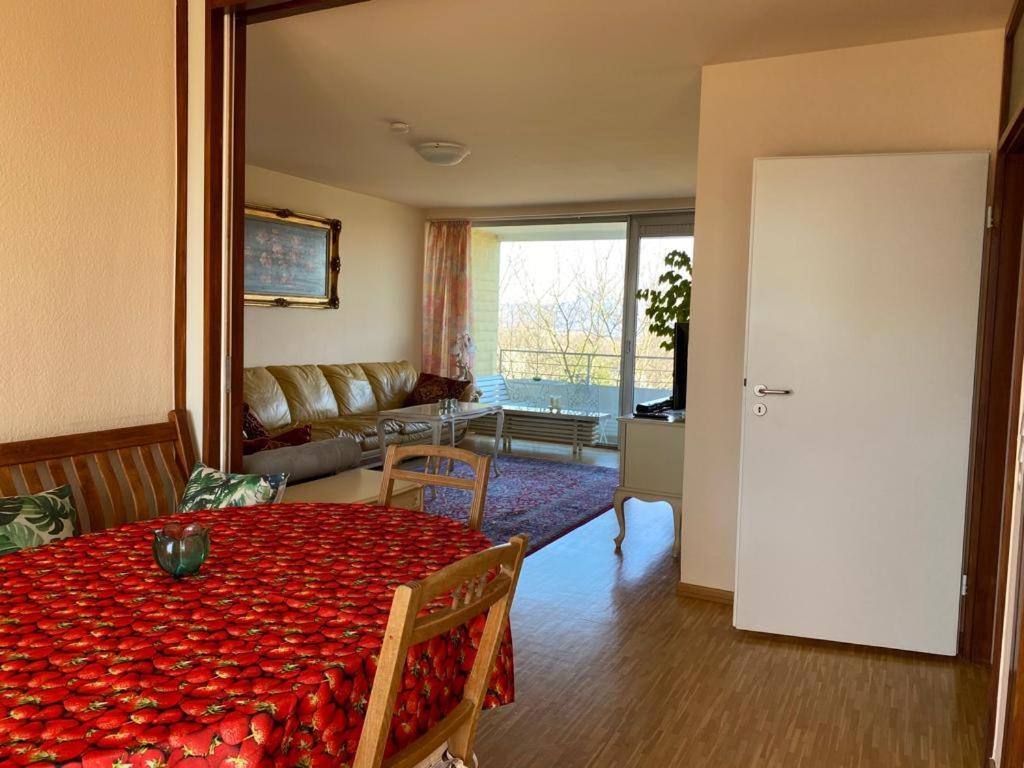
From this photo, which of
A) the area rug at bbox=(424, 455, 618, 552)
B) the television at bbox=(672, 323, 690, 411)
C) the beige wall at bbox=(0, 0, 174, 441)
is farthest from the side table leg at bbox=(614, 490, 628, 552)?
the beige wall at bbox=(0, 0, 174, 441)

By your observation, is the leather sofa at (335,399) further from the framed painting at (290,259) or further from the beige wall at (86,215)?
the beige wall at (86,215)

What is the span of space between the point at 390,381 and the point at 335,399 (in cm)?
82

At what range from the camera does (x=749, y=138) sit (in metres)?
3.43

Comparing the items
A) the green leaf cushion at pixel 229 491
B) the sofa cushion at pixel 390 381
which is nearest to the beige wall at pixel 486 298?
the sofa cushion at pixel 390 381

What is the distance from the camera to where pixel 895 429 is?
306cm

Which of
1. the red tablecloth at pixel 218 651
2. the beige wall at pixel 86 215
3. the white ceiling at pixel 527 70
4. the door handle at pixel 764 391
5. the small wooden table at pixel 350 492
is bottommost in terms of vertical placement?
the small wooden table at pixel 350 492

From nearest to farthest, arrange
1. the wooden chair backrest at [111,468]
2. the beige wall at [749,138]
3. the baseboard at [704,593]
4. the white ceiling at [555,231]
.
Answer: the wooden chair backrest at [111,468] → the beige wall at [749,138] → the baseboard at [704,593] → the white ceiling at [555,231]

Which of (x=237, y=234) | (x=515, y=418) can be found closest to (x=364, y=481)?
(x=237, y=234)

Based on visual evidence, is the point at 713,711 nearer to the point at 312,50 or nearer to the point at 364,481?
the point at 364,481

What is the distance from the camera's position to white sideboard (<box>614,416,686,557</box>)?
4312 millimetres

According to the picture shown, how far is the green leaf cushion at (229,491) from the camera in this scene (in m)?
2.57

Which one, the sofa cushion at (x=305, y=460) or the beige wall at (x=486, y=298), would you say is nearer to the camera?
→ the sofa cushion at (x=305, y=460)

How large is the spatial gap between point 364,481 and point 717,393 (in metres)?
1.64

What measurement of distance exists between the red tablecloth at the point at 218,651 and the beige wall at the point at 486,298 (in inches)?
277
